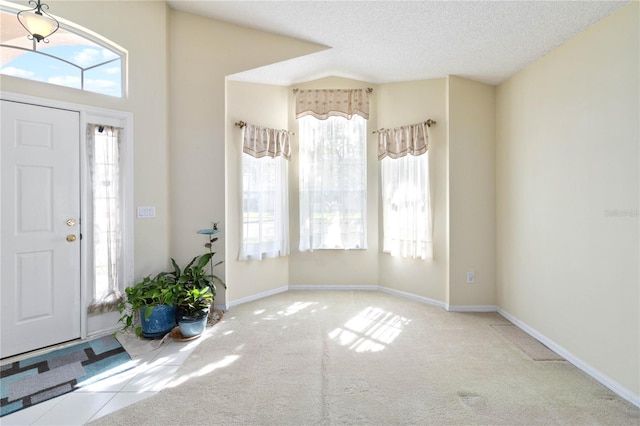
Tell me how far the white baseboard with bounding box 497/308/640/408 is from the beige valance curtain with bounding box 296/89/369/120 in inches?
117

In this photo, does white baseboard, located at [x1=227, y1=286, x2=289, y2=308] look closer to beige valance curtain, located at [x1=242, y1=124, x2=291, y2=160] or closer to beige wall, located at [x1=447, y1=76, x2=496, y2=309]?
beige valance curtain, located at [x1=242, y1=124, x2=291, y2=160]

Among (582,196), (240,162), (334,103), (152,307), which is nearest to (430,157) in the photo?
(334,103)

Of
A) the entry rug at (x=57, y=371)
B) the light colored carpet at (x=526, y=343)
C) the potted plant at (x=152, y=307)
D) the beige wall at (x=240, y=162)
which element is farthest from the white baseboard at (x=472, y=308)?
the entry rug at (x=57, y=371)

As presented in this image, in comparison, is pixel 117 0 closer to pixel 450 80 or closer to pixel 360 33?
pixel 360 33

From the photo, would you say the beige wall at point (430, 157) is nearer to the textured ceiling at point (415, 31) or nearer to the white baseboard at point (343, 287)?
the textured ceiling at point (415, 31)

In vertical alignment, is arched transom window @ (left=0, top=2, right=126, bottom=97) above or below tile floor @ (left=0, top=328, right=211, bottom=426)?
above

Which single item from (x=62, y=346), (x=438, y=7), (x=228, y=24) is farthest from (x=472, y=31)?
(x=62, y=346)

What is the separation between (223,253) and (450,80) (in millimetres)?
3219

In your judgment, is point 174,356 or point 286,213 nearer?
point 174,356

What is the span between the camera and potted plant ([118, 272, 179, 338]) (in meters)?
2.60

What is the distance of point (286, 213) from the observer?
3.93m

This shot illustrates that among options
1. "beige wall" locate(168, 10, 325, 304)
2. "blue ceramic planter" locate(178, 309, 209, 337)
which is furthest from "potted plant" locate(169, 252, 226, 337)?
"beige wall" locate(168, 10, 325, 304)

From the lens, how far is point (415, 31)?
2590mm

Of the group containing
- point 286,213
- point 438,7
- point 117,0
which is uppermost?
point 117,0
